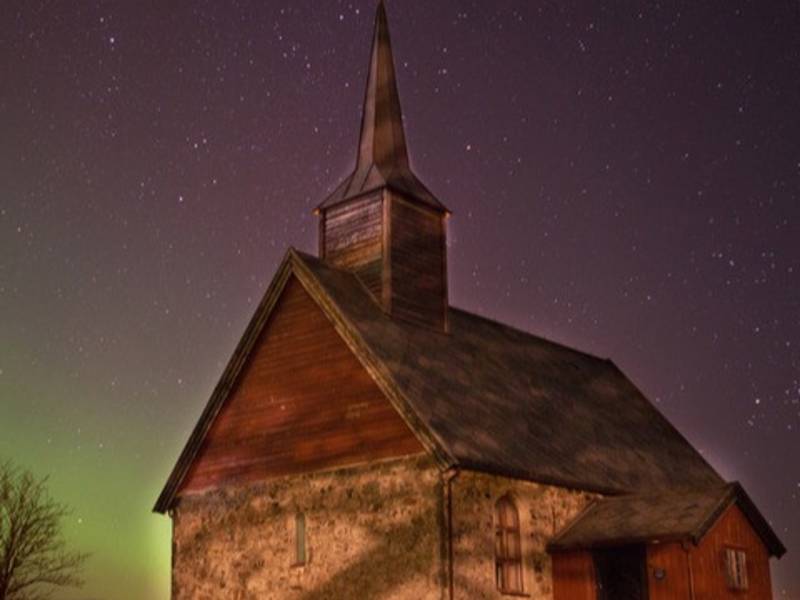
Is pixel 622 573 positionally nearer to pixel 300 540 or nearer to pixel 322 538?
pixel 322 538

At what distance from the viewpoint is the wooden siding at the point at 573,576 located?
27359mm

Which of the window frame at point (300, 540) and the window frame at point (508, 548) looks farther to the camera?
the window frame at point (300, 540)

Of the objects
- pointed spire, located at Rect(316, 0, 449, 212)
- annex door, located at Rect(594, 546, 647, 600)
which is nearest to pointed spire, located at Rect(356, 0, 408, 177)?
pointed spire, located at Rect(316, 0, 449, 212)

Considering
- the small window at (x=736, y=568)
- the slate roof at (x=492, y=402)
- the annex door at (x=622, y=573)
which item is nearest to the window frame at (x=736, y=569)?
the small window at (x=736, y=568)

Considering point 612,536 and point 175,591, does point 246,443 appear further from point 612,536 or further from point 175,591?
point 612,536

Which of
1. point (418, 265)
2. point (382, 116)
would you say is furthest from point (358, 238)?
point (382, 116)

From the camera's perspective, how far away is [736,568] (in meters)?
28.5

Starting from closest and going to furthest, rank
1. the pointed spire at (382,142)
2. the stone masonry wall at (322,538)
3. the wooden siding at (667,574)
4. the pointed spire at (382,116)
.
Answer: the stone masonry wall at (322,538), the wooden siding at (667,574), the pointed spire at (382,142), the pointed spire at (382,116)

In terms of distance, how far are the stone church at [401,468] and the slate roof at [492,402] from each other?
0.07 meters

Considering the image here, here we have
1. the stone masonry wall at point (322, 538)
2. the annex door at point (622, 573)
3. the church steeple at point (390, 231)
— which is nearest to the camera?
the stone masonry wall at point (322, 538)

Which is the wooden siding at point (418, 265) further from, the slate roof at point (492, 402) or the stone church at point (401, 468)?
the slate roof at point (492, 402)

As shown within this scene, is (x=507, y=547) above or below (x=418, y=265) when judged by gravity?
below

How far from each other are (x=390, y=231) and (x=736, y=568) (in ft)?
38.9

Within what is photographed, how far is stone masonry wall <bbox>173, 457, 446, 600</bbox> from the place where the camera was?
25984 mm
